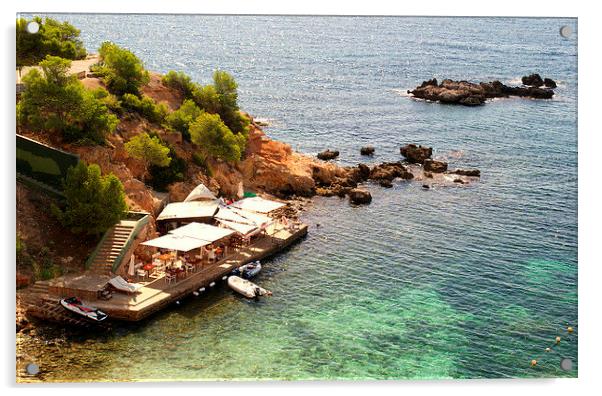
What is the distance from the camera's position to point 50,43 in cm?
4188

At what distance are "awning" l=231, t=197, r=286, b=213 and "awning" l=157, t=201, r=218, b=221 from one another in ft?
6.35

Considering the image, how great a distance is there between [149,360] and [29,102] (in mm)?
15444

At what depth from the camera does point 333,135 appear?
4994cm

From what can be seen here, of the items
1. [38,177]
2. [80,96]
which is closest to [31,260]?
[38,177]

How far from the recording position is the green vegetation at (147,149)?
4450 cm

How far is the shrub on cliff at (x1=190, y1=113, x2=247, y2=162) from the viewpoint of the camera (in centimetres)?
4838

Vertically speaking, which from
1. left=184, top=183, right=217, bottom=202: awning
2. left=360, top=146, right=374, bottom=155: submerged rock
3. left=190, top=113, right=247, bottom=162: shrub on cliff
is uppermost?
left=190, top=113, right=247, bottom=162: shrub on cliff

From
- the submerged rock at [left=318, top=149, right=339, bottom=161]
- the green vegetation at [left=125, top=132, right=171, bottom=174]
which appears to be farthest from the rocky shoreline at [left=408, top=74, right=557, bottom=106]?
the green vegetation at [left=125, top=132, right=171, bottom=174]

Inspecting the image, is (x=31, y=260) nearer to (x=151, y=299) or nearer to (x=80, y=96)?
(x=151, y=299)

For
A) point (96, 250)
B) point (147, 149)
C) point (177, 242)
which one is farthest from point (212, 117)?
point (96, 250)

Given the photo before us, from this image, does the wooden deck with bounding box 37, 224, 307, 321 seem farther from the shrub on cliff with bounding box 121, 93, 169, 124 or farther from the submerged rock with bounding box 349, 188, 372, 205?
the shrub on cliff with bounding box 121, 93, 169, 124

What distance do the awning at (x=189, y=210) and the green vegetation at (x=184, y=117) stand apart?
6542mm

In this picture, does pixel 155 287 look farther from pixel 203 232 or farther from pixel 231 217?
pixel 231 217

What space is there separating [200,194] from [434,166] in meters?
17.5
